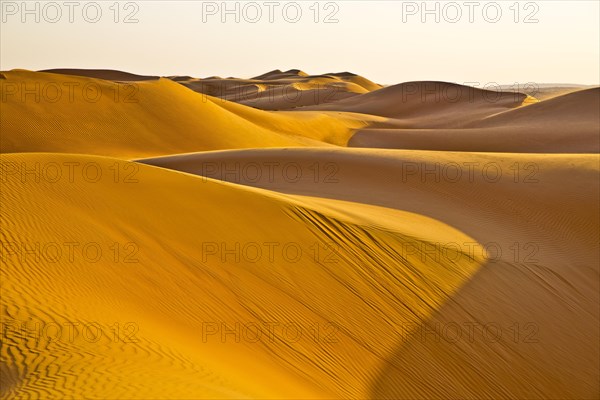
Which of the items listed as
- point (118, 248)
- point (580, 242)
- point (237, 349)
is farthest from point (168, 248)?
point (580, 242)

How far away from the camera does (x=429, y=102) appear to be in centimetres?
5741

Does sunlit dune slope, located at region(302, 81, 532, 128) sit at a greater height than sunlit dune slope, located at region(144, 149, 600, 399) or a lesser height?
greater

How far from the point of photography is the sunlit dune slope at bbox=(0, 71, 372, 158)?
76.6ft

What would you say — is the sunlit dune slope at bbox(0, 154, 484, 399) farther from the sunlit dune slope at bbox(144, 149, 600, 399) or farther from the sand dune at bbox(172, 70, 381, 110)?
the sand dune at bbox(172, 70, 381, 110)

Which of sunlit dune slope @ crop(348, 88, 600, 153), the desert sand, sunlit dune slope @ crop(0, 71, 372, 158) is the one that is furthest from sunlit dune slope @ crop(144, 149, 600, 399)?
sunlit dune slope @ crop(348, 88, 600, 153)

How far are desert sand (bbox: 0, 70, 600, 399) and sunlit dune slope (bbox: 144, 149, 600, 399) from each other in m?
0.04

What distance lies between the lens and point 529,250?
36.7ft

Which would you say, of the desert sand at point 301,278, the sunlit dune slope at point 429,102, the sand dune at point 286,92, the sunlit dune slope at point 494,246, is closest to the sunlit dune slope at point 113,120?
the sunlit dune slope at point 494,246

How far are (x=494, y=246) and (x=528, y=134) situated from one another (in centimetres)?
2181

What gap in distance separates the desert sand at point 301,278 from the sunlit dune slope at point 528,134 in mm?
13476

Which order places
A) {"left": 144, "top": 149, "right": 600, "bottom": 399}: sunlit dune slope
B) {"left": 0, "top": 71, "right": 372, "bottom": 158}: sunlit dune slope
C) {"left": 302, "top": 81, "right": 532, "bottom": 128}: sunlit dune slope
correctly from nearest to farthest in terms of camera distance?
{"left": 144, "top": 149, "right": 600, "bottom": 399}: sunlit dune slope, {"left": 0, "top": 71, "right": 372, "bottom": 158}: sunlit dune slope, {"left": 302, "top": 81, "right": 532, "bottom": 128}: sunlit dune slope

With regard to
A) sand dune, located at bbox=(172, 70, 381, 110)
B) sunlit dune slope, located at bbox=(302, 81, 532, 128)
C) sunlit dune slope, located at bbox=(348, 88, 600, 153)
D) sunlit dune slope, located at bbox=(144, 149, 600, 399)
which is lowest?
sunlit dune slope, located at bbox=(144, 149, 600, 399)

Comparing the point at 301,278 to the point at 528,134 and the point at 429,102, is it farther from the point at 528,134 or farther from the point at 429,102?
the point at 429,102

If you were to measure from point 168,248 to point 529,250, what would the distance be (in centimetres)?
659
